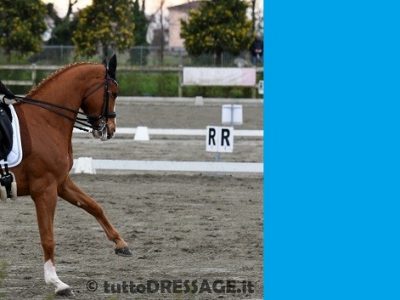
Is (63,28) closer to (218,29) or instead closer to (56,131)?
(218,29)

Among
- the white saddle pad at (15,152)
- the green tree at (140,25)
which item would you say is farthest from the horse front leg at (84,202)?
the green tree at (140,25)

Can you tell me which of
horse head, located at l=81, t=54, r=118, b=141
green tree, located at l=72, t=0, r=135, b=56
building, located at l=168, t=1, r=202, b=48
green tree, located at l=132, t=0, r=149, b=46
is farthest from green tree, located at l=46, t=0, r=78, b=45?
horse head, located at l=81, t=54, r=118, b=141

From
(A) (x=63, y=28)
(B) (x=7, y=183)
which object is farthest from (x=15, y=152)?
(A) (x=63, y=28)

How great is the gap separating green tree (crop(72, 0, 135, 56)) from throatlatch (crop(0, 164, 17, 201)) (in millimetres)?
33283

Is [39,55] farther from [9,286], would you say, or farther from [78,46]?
[9,286]

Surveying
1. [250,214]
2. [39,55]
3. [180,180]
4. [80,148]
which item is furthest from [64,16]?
[250,214]

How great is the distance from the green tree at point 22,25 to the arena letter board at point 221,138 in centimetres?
2435

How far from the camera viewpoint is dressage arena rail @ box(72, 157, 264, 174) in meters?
12.6

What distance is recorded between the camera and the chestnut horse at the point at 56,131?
5582 mm

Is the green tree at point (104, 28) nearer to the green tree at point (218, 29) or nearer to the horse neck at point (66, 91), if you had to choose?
the green tree at point (218, 29)

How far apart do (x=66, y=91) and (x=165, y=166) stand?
22.0 ft

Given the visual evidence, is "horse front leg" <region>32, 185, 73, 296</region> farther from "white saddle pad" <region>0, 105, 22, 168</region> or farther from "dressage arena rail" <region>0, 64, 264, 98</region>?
"dressage arena rail" <region>0, 64, 264, 98</region>

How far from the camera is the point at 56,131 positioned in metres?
5.82

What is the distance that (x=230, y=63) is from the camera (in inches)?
1447
